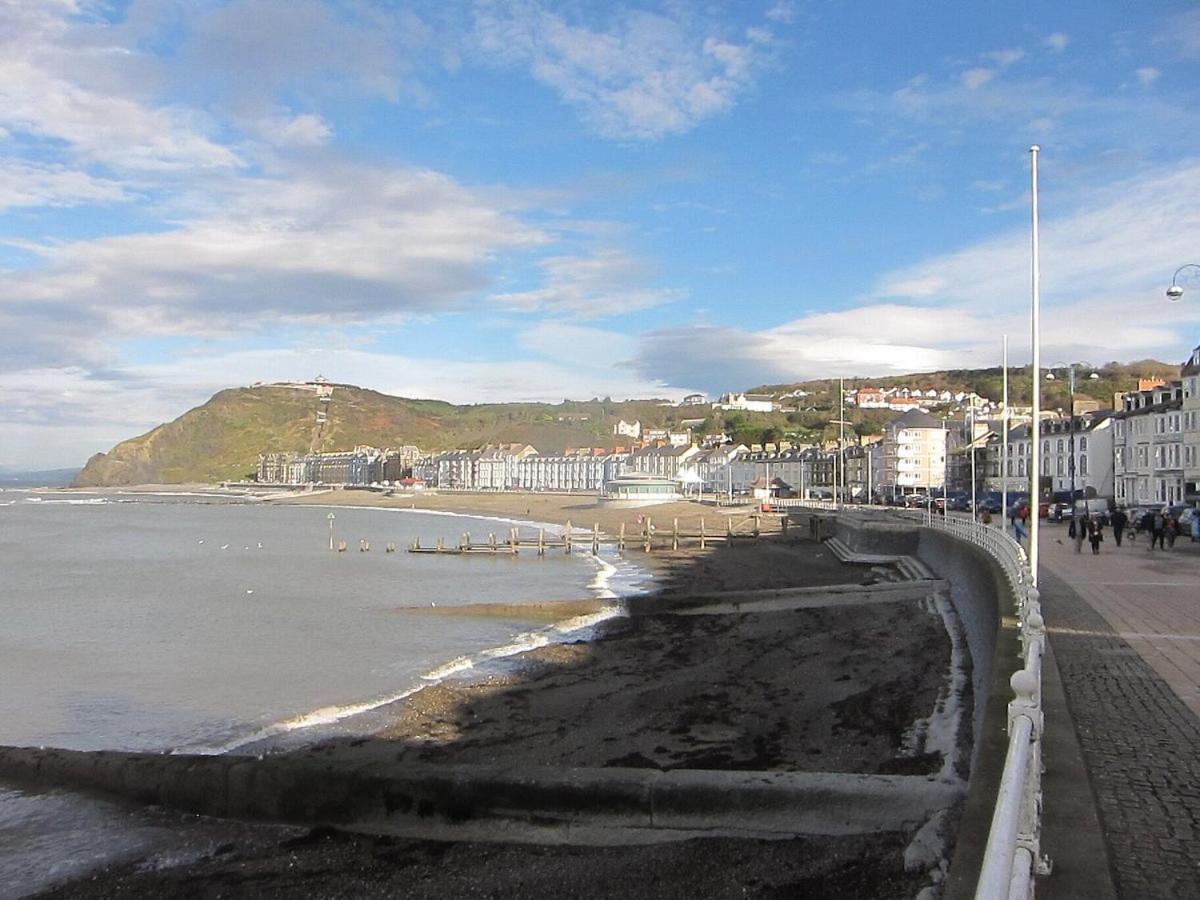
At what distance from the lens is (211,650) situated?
806 inches

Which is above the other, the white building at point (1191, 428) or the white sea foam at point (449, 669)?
the white building at point (1191, 428)

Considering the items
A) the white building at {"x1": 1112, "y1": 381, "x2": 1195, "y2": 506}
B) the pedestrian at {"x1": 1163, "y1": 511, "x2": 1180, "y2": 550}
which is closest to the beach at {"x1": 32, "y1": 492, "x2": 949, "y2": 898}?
the pedestrian at {"x1": 1163, "y1": 511, "x2": 1180, "y2": 550}

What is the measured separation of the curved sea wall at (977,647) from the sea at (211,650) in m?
6.87

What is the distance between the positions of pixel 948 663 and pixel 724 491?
10782 cm

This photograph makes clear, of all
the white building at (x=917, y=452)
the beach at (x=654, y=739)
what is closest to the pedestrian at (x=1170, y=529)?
the beach at (x=654, y=739)

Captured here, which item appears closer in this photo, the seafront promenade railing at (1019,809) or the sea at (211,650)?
the seafront promenade railing at (1019,809)

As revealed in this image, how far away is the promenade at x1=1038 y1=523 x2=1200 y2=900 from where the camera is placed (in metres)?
4.19

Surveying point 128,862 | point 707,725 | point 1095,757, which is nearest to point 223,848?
point 128,862

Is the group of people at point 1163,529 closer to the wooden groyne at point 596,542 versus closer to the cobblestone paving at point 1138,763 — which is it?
the cobblestone paving at point 1138,763

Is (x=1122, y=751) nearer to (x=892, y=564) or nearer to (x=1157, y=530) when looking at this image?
(x=1157, y=530)

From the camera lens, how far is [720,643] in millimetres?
19391

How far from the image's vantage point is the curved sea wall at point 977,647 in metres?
4.17

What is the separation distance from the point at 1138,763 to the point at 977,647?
845 cm

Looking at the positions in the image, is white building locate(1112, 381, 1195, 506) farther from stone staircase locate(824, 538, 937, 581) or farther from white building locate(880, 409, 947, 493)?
white building locate(880, 409, 947, 493)
